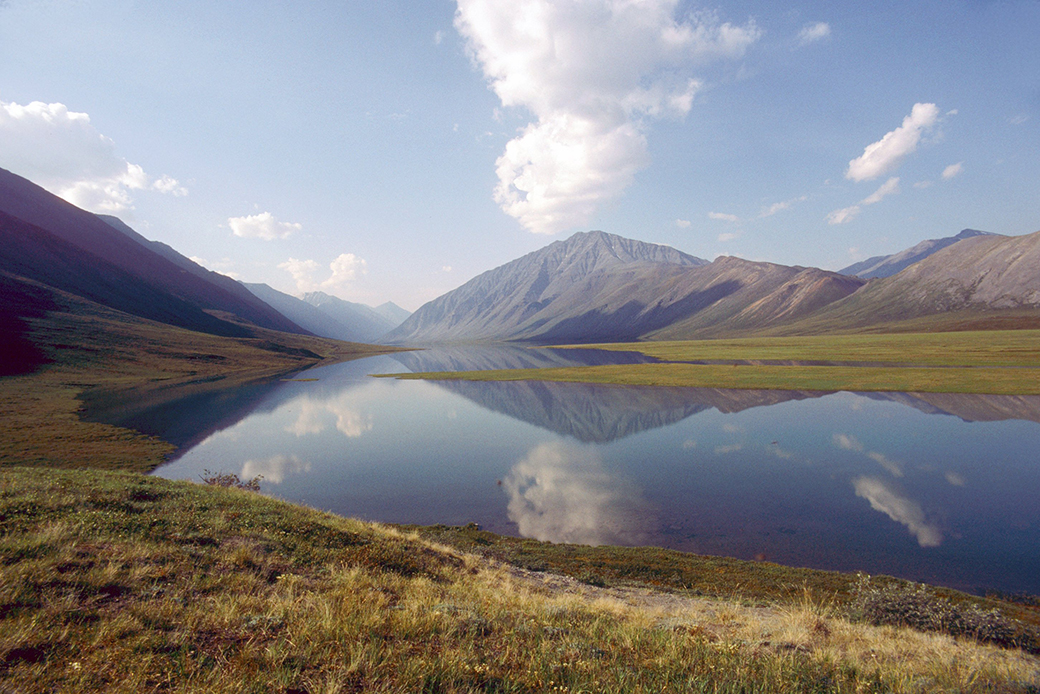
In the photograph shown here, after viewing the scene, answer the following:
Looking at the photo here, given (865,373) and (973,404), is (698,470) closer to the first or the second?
(973,404)

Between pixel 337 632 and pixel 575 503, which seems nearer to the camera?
pixel 337 632

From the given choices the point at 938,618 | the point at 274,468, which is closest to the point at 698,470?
the point at 938,618

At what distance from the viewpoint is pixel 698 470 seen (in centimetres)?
3127

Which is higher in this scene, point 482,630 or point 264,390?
point 482,630

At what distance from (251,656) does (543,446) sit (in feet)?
116

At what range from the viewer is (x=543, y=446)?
130 feet

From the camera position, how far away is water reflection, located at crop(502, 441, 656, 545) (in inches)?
909

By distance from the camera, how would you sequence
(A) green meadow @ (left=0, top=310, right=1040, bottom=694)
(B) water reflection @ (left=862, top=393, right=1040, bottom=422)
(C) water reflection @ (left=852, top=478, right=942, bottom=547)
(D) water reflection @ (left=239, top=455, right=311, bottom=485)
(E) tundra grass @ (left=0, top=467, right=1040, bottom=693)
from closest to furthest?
(E) tundra grass @ (left=0, top=467, right=1040, bottom=693)
(A) green meadow @ (left=0, top=310, right=1040, bottom=694)
(C) water reflection @ (left=852, top=478, right=942, bottom=547)
(D) water reflection @ (left=239, top=455, right=311, bottom=485)
(B) water reflection @ (left=862, top=393, right=1040, bottom=422)

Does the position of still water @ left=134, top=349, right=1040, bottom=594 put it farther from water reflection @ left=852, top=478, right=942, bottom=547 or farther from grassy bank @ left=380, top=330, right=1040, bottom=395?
grassy bank @ left=380, top=330, right=1040, bottom=395

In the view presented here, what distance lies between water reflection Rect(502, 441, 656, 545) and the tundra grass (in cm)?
1080

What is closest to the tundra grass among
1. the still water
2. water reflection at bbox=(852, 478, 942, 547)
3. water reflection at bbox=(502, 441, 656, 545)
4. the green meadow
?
the green meadow

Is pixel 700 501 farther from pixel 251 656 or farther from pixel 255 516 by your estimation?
pixel 251 656

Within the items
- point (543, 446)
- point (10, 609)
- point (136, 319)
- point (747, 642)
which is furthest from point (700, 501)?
point (136, 319)

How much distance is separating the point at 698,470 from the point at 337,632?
3043cm
